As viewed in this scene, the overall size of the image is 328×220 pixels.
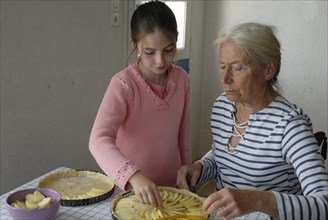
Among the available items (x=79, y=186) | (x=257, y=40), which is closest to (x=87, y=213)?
(x=79, y=186)

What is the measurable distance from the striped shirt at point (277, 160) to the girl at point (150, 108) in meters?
0.15

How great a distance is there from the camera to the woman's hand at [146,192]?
1.09m

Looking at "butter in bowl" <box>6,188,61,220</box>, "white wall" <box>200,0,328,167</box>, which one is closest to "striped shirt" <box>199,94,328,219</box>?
"butter in bowl" <box>6,188,61,220</box>

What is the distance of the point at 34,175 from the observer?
194 cm

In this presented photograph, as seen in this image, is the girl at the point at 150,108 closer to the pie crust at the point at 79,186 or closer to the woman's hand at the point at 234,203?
the pie crust at the point at 79,186

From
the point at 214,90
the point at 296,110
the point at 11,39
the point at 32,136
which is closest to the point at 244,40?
the point at 296,110

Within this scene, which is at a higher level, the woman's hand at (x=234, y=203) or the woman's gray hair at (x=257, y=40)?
the woman's gray hair at (x=257, y=40)

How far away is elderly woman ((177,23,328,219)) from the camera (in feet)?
3.66

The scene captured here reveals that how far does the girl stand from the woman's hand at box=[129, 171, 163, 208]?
14 cm

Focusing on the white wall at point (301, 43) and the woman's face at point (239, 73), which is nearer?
the woman's face at point (239, 73)

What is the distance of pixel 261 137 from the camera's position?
1.31m

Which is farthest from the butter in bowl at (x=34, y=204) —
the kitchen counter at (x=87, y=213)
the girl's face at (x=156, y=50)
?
the girl's face at (x=156, y=50)

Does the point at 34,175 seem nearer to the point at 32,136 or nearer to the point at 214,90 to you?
the point at 32,136

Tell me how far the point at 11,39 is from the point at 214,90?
2329mm
